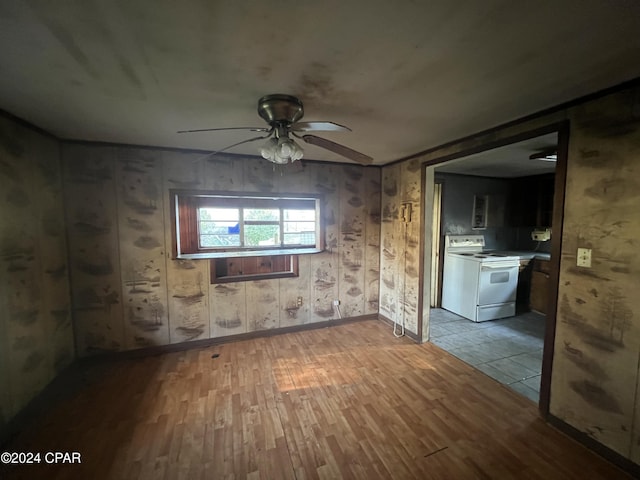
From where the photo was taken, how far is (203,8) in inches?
36.6

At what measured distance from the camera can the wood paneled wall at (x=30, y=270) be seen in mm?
1785

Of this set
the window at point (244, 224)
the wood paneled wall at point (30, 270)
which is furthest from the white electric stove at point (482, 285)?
the wood paneled wall at point (30, 270)

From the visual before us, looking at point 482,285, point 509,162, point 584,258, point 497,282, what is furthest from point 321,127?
point 497,282

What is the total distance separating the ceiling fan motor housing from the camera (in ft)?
5.10

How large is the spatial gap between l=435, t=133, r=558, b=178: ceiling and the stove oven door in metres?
1.37

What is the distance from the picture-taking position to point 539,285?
3.97 meters

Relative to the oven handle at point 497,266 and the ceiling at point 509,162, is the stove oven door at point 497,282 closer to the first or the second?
the oven handle at point 497,266

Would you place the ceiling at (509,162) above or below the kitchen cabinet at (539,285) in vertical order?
above

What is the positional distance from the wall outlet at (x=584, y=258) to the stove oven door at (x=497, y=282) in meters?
1.99

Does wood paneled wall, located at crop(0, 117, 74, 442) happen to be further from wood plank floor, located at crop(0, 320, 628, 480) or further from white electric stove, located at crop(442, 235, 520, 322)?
white electric stove, located at crop(442, 235, 520, 322)

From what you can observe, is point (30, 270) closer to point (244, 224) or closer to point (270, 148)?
point (244, 224)

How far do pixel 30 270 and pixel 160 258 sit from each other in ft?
3.13

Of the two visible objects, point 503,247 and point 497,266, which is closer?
point 497,266

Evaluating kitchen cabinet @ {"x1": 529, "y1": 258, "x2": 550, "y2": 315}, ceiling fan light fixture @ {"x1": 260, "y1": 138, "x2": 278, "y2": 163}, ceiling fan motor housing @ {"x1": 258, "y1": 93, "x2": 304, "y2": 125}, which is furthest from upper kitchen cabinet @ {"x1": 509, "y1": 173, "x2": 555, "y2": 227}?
ceiling fan light fixture @ {"x1": 260, "y1": 138, "x2": 278, "y2": 163}
